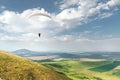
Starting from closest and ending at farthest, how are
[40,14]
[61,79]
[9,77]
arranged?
[40,14], [9,77], [61,79]

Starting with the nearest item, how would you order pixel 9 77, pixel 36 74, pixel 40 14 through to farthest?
pixel 40 14
pixel 9 77
pixel 36 74

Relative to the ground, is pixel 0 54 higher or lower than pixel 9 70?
higher

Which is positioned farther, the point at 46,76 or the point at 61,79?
the point at 61,79

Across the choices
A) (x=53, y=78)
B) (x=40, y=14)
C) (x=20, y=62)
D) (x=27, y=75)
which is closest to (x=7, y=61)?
(x=20, y=62)

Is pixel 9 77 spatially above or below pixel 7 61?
below

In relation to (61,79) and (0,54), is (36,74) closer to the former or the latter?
(61,79)

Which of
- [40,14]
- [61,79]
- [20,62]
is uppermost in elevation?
[40,14]

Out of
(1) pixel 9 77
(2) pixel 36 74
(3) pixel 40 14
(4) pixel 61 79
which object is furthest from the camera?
(4) pixel 61 79

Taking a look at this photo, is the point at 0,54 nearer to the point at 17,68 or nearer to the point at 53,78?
the point at 17,68

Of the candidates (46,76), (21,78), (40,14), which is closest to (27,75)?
(21,78)
